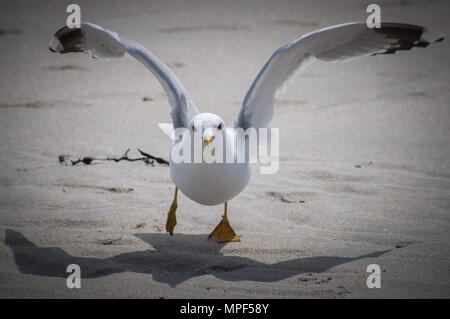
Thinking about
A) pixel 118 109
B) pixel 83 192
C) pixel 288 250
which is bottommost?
pixel 288 250

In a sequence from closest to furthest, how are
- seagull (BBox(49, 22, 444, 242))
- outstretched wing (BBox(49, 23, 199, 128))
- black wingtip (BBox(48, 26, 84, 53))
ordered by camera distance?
seagull (BBox(49, 22, 444, 242)), outstretched wing (BBox(49, 23, 199, 128)), black wingtip (BBox(48, 26, 84, 53))

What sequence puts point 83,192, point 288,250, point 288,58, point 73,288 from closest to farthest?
point 73,288 < point 288,250 < point 288,58 < point 83,192

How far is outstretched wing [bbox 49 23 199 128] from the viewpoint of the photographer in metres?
3.75

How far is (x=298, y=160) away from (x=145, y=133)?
5.28 feet

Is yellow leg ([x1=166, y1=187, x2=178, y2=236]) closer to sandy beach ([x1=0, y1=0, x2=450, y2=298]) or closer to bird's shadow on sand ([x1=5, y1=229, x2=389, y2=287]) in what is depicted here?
sandy beach ([x1=0, y1=0, x2=450, y2=298])

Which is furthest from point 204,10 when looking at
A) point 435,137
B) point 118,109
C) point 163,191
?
point 163,191

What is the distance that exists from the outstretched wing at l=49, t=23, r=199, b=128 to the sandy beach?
2.40ft

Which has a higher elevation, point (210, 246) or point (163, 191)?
point (163, 191)

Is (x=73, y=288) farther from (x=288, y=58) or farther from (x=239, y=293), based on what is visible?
(x=288, y=58)

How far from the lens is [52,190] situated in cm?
410

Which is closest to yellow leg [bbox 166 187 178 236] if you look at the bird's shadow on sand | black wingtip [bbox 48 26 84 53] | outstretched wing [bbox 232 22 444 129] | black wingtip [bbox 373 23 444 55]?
the bird's shadow on sand

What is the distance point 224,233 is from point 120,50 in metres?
1.81

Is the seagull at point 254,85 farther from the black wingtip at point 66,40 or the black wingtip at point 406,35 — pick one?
the black wingtip at point 66,40

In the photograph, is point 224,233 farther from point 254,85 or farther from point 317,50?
point 317,50
